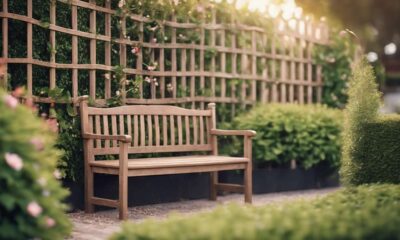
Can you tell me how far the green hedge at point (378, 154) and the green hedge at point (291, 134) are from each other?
1.90 metres

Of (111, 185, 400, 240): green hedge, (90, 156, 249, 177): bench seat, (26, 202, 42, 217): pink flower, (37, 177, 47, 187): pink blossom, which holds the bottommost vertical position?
(90, 156, 249, 177): bench seat

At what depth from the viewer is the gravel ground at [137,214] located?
529 cm

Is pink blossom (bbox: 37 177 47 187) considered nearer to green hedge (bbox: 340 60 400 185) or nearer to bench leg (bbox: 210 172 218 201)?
green hedge (bbox: 340 60 400 185)

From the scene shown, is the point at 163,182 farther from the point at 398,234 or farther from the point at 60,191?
the point at 398,234

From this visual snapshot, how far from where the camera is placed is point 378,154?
6.01 metres

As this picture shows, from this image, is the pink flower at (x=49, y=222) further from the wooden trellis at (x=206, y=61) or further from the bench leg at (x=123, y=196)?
the wooden trellis at (x=206, y=61)

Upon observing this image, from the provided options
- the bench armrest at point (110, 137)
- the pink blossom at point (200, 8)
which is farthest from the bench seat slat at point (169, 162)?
the pink blossom at point (200, 8)

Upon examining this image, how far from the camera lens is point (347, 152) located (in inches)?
245

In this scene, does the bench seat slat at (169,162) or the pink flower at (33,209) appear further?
the bench seat slat at (169,162)

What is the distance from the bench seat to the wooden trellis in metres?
0.74

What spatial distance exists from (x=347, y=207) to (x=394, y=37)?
8.43ft

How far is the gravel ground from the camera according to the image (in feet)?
17.3

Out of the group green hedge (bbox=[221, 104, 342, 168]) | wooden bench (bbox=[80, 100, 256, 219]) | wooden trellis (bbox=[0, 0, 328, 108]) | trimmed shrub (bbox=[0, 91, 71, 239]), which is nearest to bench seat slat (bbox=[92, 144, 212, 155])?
wooden bench (bbox=[80, 100, 256, 219])

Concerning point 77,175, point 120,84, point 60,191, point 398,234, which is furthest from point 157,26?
point 398,234
